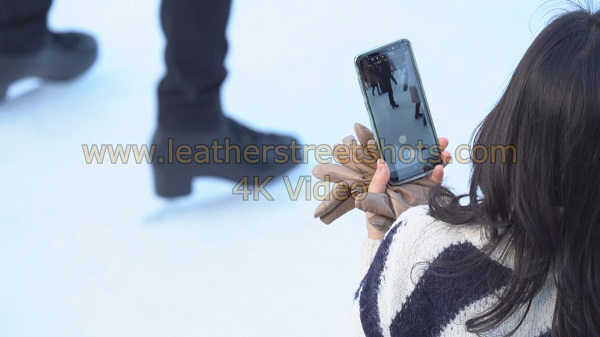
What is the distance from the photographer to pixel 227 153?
1295 millimetres

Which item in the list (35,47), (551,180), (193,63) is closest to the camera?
(551,180)

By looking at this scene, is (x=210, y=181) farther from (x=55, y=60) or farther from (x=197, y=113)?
(x=55, y=60)

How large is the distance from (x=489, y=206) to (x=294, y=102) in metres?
0.84

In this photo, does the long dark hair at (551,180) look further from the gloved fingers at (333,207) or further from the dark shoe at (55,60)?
the dark shoe at (55,60)

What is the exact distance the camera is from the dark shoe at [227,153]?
127 centimetres

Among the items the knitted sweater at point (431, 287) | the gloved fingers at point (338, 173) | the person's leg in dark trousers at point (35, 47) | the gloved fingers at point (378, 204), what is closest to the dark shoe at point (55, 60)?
the person's leg in dark trousers at point (35, 47)

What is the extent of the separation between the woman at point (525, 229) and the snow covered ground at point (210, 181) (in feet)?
1.71

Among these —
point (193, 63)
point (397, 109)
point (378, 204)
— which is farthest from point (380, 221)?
point (193, 63)

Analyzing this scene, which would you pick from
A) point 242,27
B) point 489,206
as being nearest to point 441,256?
point 489,206

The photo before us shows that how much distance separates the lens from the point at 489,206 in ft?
1.76

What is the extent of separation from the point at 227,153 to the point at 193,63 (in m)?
0.17

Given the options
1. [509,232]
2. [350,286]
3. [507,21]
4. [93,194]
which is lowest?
[350,286]

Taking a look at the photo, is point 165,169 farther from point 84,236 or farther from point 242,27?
point 242,27

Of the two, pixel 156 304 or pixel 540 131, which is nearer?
pixel 540 131
